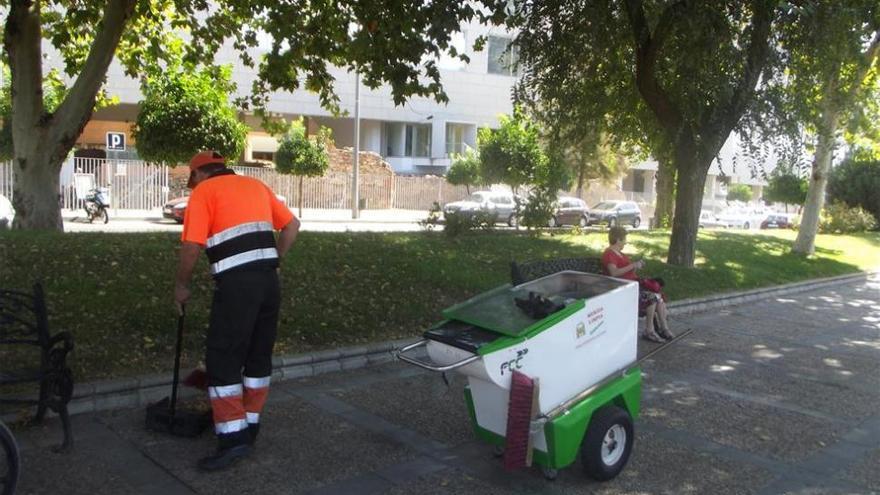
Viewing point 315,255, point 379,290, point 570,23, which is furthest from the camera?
point 570,23

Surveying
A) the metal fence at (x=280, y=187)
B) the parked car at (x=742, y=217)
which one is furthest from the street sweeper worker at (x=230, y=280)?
the parked car at (x=742, y=217)

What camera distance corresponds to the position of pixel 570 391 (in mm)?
4121

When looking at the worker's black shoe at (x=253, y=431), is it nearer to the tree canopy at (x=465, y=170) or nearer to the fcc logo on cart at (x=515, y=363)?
the fcc logo on cart at (x=515, y=363)

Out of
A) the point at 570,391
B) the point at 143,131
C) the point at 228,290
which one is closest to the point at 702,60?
the point at 570,391

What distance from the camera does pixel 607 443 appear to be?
4.27 meters

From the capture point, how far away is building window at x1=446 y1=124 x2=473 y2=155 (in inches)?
1999

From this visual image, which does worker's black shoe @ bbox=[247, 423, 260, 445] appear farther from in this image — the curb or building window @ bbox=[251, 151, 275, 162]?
building window @ bbox=[251, 151, 275, 162]

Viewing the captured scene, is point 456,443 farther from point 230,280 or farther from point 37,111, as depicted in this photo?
point 37,111

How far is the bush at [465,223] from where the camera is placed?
12.0 m

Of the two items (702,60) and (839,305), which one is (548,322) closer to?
(702,60)

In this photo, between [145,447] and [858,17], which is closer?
[145,447]

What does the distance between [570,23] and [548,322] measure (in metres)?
7.91

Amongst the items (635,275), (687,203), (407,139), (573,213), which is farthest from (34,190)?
(407,139)

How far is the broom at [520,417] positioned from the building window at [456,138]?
47405mm
